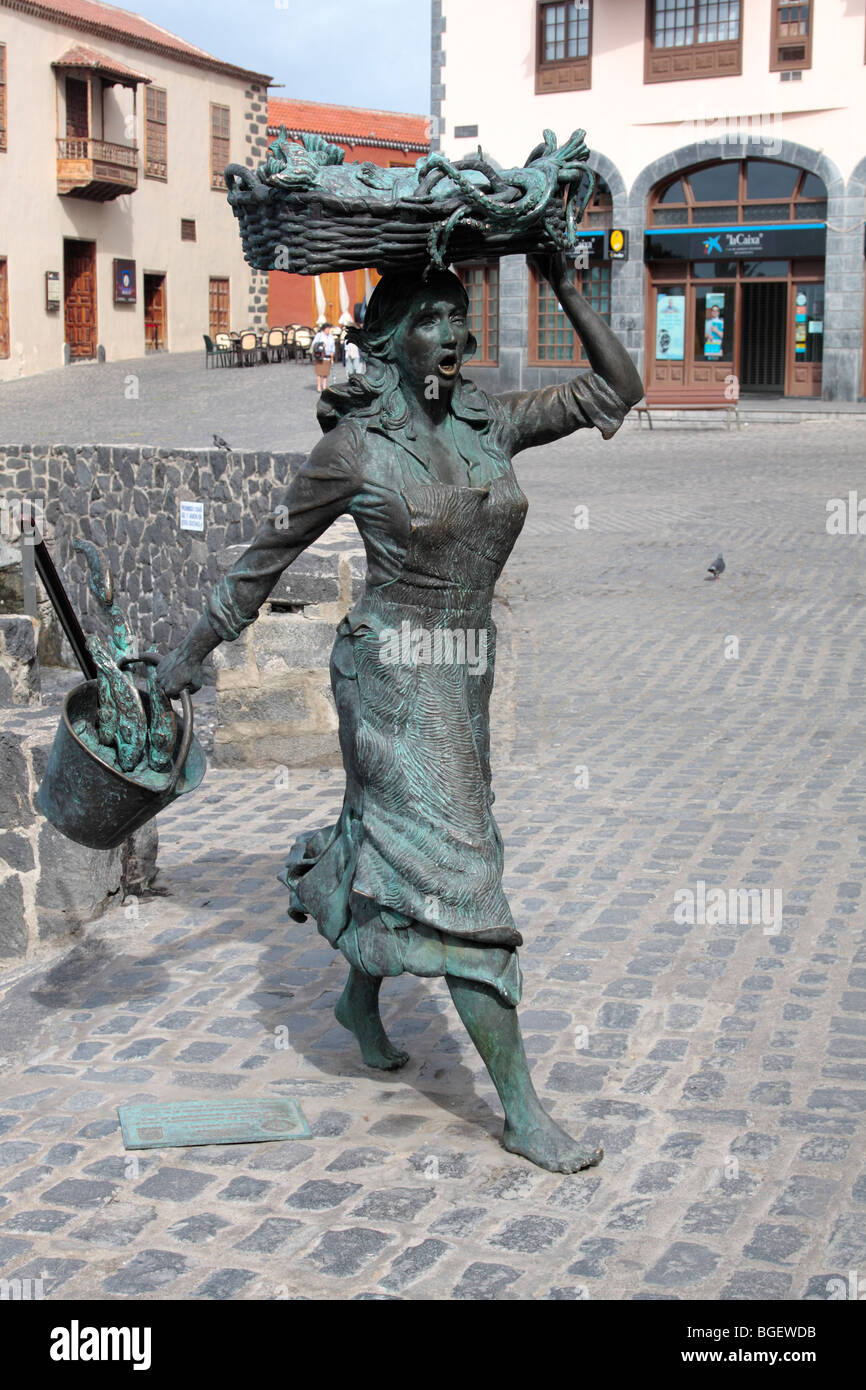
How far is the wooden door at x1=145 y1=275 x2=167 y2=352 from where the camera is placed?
4162 centimetres

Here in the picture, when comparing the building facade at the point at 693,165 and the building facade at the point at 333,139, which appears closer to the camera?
the building facade at the point at 693,165

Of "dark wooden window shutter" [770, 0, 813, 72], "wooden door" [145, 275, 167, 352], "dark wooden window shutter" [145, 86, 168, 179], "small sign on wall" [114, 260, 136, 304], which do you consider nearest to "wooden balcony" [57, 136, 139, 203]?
"small sign on wall" [114, 260, 136, 304]

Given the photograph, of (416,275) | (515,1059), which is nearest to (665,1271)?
(515,1059)

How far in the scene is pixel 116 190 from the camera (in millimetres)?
39062

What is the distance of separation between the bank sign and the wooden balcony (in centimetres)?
1426

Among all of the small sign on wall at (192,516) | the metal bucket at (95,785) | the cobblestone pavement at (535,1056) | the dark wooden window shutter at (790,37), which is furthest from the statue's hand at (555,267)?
the dark wooden window shutter at (790,37)

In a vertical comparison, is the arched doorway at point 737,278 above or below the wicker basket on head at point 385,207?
above

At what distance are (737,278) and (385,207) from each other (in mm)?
27747

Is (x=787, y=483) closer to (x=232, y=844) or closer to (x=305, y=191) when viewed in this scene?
(x=232, y=844)

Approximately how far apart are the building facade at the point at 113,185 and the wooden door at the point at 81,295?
34mm

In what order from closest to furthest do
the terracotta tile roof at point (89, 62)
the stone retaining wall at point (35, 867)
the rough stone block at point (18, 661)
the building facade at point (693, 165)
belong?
the stone retaining wall at point (35, 867)
the rough stone block at point (18, 661)
the building facade at point (693, 165)
the terracotta tile roof at point (89, 62)

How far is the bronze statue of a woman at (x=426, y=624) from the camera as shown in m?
4.06

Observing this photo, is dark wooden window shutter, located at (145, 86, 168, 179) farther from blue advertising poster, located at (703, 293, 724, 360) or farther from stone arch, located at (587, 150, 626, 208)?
blue advertising poster, located at (703, 293, 724, 360)

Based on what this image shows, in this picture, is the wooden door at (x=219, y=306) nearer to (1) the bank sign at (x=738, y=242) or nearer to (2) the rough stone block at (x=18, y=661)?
(1) the bank sign at (x=738, y=242)
